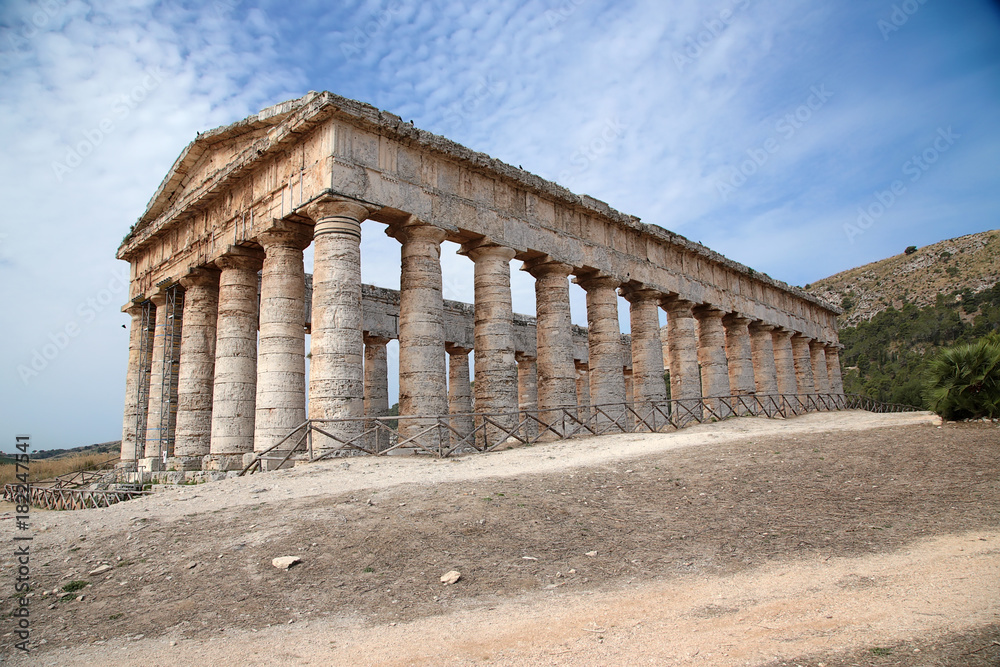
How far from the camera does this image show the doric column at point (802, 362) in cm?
3588

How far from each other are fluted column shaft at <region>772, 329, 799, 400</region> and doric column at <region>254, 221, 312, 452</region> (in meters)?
25.8

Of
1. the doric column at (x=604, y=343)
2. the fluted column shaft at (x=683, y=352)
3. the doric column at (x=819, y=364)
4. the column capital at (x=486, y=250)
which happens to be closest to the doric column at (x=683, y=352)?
the fluted column shaft at (x=683, y=352)

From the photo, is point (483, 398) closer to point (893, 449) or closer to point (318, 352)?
point (318, 352)

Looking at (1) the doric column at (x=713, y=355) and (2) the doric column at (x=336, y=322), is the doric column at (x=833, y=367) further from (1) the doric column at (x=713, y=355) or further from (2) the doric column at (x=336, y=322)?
(2) the doric column at (x=336, y=322)

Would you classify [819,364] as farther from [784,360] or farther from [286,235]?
[286,235]

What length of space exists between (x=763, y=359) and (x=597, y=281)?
13.8 metres

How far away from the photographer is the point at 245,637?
5.45 m

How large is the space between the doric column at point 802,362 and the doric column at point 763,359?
4769 millimetres

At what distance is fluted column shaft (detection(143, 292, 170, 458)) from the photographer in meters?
21.1

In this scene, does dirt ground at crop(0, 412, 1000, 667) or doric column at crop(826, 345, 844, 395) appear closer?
dirt ground at crop(0, 412, 1000, 667)

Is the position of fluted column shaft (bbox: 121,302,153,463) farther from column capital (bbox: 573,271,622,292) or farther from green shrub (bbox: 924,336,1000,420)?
green shrub (bbox: 924,336,1000,420)

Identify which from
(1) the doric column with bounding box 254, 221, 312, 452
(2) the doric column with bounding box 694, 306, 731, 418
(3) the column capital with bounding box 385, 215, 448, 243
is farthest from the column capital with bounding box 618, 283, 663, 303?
(1) the doric column with bounding box 254, 221, 312, 452

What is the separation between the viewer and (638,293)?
24109 millimetres

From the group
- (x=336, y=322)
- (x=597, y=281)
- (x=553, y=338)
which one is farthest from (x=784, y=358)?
(x=336, y=322)
